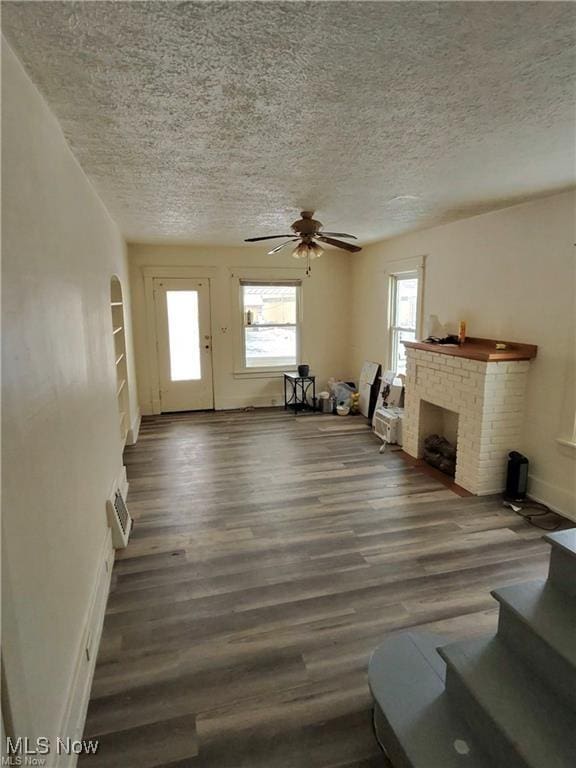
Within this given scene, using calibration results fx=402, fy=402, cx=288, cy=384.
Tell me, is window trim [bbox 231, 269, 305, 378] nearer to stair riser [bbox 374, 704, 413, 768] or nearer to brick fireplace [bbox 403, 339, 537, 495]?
brick fireplace [bbox 403, 339, 537, 495]

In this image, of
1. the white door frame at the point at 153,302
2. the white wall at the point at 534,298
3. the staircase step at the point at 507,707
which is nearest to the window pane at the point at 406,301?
the white wall at the point at 534,298

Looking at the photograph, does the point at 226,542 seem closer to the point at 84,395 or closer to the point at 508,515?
the point at 84,395

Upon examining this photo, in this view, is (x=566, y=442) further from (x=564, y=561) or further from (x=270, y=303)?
(x=270, y=303)

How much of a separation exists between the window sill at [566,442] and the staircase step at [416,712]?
2032 mm

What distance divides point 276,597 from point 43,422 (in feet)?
5.35

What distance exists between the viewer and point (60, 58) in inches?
55.1

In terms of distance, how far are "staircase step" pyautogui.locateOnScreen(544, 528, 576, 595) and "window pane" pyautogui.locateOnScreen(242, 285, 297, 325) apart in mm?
5236

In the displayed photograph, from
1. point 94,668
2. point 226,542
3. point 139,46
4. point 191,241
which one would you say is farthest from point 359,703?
point 191,241

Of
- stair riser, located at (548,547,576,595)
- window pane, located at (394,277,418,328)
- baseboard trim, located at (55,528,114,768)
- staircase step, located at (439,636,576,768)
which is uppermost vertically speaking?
window pane, located at (394,277,418,328)

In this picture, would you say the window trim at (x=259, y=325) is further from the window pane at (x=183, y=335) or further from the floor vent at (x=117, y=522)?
the floor vent at (x=117, y=522)

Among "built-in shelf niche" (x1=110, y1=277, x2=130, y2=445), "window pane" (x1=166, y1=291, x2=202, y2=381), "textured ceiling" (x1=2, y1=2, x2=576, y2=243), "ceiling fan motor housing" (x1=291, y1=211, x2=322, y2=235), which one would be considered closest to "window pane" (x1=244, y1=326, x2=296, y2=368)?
"window pane" (x1=166, y1=291, x2=202, y2=381)

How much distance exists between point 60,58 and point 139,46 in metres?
0.32

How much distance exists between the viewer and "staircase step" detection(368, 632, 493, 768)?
137cm

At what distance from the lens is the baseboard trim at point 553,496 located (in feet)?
10.3
